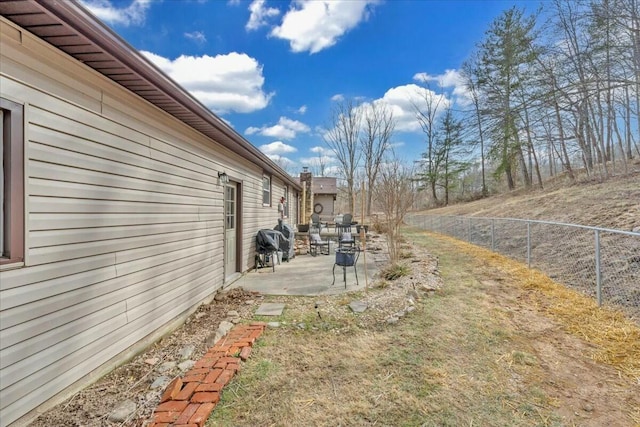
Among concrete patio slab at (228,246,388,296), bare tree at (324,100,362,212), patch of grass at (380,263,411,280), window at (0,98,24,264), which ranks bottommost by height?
concrete patio slab at (228,246,388,296)

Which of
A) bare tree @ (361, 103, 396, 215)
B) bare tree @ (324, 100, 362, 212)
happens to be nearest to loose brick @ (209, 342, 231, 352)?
bare tree @ (361, 103, 396, 215)

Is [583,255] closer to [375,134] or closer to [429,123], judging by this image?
[375,134]

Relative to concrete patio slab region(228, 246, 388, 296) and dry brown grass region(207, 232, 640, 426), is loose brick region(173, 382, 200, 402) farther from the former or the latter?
concrete patio slab region(228, 246, 388, 296)

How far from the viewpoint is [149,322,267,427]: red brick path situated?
197 cm

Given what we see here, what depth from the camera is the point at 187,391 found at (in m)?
2.25

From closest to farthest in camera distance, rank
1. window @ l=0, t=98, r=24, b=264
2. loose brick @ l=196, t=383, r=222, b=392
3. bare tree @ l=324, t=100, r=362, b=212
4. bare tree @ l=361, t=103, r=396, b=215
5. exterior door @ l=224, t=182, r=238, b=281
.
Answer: window @ l=0, t=98, r=24, b=264 → loose brick @ l=196, t=383, r=222, b=392 → exterior door @ l=224, t=182, r=238, b=281 → bare tree @ l=361, t=103, r=396, b=215 → bare tree @ l=324, t=100, r=362, b=212

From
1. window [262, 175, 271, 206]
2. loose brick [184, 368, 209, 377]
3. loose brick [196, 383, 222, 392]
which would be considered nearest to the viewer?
loose brick [196, 383, 222, 392]

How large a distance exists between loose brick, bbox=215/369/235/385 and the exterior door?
117 inches

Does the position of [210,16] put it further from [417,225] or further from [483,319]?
[417,225]

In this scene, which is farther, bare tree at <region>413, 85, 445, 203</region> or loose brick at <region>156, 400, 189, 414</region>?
bare tree at <region>413, 85, 445, 203</region>

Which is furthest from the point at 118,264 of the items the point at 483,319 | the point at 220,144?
the point at 483,319

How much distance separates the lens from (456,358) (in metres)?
2.78

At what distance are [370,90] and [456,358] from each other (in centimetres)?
2315

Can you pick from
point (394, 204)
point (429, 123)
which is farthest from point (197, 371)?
point (429, 123)
